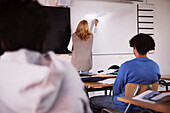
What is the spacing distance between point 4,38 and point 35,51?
119 mm

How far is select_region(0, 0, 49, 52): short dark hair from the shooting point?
816 mm

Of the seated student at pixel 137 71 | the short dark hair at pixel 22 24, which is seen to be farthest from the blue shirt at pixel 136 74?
Result: the short dark hair at pixel 22 24

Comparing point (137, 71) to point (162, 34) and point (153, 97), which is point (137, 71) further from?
point (162, 34)

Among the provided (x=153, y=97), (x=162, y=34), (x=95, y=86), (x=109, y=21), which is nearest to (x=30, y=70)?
(x=153, y=97)

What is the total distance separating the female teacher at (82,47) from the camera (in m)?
4.20

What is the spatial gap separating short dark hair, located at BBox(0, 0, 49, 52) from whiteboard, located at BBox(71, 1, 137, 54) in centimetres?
479

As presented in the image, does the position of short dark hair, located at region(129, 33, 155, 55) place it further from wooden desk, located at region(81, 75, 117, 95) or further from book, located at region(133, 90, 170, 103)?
book, located at region(133, 90, 170, 103)

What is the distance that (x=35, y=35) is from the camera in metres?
0.83

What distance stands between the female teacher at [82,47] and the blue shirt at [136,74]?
180cm

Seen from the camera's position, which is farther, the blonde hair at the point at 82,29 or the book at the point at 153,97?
the blonde hair at the point at 82,29

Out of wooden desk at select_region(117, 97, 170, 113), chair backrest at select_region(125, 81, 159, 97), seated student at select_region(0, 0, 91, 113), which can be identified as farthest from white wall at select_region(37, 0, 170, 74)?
seated student at select_region(0, 0, 91, 113)

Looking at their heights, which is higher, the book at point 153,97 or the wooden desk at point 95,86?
the book at point 153,97

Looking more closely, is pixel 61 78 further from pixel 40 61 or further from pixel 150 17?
pixel 150 17

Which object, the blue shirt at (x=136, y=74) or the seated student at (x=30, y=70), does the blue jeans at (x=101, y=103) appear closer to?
the blue shirt at (x=136, y=74)
